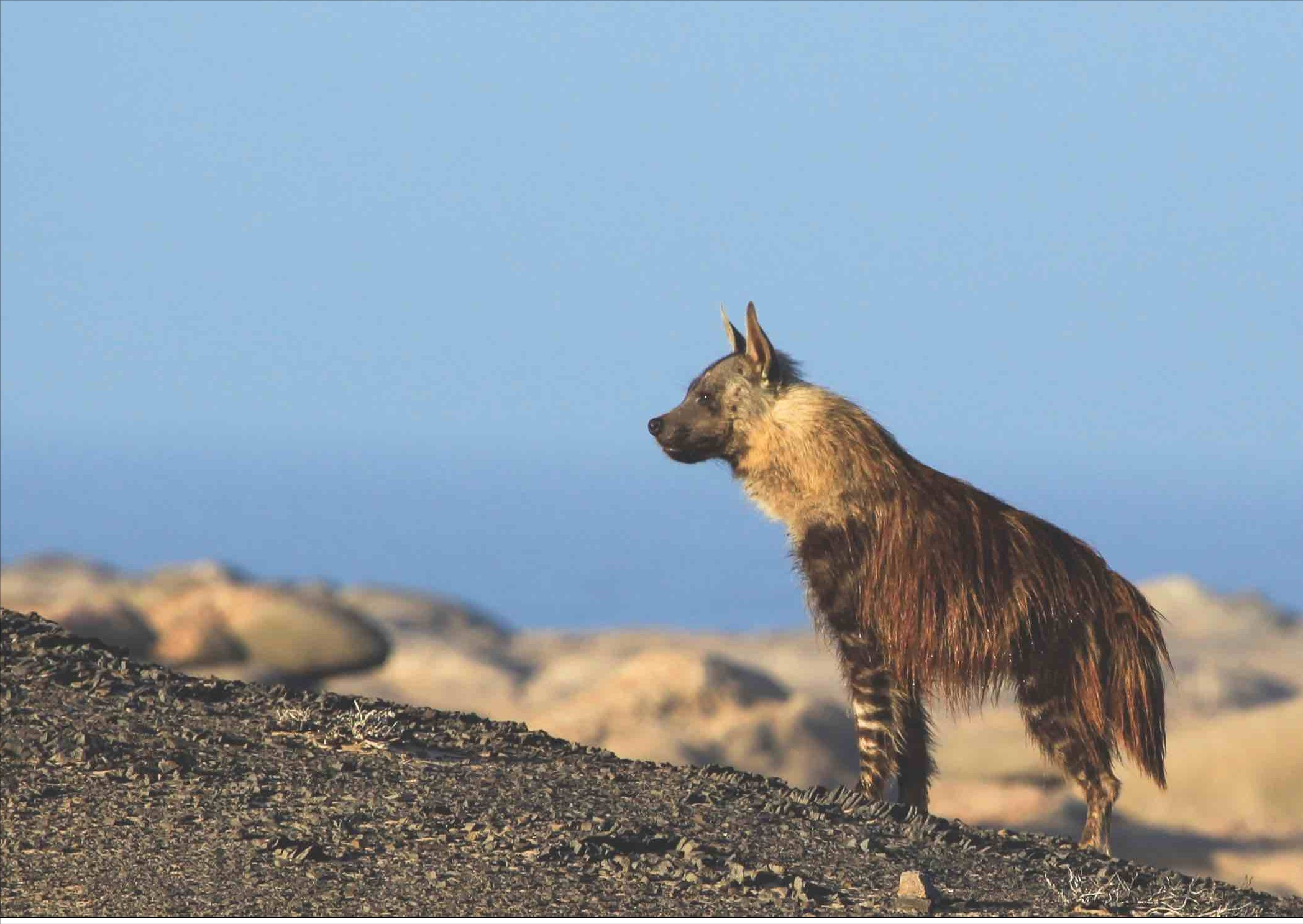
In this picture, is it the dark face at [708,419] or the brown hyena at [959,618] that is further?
the dark face at [708,419]

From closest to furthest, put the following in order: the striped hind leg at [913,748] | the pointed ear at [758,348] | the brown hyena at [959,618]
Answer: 1. the brown hyena at [959,618]
2. the striped hind leg at [913,748]
3. the pointed ear at [758,348]

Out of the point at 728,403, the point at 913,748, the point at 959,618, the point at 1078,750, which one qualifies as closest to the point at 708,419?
the point at 728,403

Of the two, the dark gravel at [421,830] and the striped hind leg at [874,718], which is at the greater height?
the striped hind leg at [874,718]

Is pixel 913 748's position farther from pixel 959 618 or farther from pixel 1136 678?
pixel 1136 678

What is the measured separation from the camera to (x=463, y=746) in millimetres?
10719

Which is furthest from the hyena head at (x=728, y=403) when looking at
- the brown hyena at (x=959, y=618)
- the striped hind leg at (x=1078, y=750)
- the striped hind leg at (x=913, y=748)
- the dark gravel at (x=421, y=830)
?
the striped hind leg at (x=1078, y=750)

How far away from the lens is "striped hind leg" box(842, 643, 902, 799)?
1088cm

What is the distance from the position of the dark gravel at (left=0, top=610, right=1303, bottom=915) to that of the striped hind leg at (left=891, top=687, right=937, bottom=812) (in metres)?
0.82

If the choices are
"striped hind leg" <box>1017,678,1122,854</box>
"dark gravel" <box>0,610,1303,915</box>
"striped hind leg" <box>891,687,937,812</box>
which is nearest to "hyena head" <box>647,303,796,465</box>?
"striped hind leg" <box>891,687,937,812</box>

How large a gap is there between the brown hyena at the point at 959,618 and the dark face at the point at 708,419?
2.39ft

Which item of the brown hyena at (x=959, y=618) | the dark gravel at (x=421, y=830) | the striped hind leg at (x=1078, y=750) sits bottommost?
the dark gravel at (x=421, y=830)

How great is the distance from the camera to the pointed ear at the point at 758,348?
11578mm

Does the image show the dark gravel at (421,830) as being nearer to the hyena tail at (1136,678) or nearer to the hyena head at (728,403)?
the hyena tail at (1136,678)

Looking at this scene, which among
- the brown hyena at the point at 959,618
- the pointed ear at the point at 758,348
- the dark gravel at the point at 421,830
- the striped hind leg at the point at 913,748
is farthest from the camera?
the pointed ear at the point at 758,348
